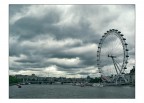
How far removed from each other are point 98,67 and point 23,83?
845cm

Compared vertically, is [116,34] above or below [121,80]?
above

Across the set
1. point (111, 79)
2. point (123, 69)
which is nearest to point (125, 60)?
point (123, 69)

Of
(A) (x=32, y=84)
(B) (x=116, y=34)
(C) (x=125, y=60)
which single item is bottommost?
→ (A) (x=32, y=84)

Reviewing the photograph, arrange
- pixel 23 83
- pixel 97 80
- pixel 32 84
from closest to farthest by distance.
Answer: pixel 97 80
pixel 23 83
pixel 32 84

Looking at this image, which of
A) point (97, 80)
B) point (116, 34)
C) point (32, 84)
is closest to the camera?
point (116, 34)

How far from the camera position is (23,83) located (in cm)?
2522
